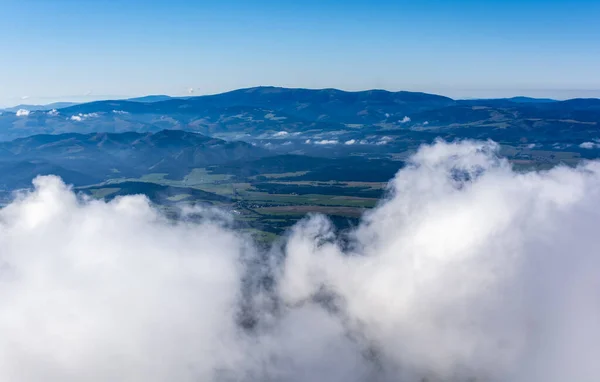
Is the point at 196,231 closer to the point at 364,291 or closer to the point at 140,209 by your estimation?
the point at 140,209

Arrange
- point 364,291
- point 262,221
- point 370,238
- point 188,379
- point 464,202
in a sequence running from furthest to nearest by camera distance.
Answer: point 262,221 → point 370,238 → point 464,202 → point 364,291 → point 188,379

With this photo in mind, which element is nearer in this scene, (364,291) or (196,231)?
(364,291)

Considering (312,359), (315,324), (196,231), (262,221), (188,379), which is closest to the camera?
(188,379)

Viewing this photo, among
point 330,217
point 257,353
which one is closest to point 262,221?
point 330,217

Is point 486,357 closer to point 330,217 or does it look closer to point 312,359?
point 312,359

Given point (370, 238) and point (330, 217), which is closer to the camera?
point (370, 238)

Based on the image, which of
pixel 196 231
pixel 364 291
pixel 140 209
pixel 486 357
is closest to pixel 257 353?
pixel 364 291

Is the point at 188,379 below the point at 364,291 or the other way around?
below

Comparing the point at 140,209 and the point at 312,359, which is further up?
the point at 140,209

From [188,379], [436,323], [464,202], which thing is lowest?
[188,379]
